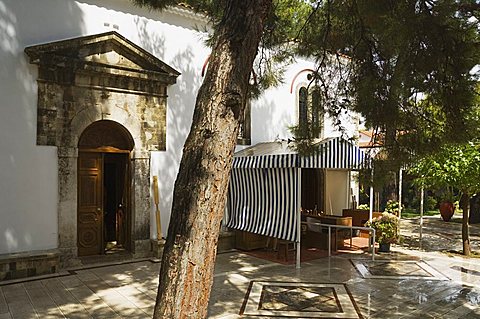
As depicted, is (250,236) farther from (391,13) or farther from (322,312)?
(391,13)

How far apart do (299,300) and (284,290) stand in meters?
0.53

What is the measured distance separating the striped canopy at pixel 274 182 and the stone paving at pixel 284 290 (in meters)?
0.88

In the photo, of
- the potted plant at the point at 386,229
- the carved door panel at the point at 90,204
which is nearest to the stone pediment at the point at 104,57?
the carved door panel at the point at 90,204

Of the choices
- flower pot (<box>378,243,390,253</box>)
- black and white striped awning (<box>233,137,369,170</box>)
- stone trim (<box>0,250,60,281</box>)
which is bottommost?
flower pot (<box>378,243,390,253</box>)

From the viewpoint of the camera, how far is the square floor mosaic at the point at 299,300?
536cm

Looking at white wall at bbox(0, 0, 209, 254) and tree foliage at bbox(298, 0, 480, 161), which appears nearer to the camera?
tree foliage at bbox(298, 0, 480, 161)

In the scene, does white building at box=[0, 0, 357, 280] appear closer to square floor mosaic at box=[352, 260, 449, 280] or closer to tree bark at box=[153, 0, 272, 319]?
square floor mosaic at box=[352, 260, 449, 280]

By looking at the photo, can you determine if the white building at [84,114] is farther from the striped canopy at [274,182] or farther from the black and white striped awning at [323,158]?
the striped canopy at [274,182]

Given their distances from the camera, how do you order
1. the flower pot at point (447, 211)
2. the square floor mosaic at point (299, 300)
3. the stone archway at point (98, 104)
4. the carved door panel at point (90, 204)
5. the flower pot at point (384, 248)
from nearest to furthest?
1. the square floor mosaic at point (299, 300)
2. the stone archway at point (98, 104)
3. the carved door panel at point (90, 204)
4. the flower pot at point (384, 248)
5. the flower pot at point (447, 211)

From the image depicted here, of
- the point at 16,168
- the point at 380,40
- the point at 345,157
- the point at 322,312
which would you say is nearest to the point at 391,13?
the point at 380,40

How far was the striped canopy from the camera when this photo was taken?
7832 millimetres

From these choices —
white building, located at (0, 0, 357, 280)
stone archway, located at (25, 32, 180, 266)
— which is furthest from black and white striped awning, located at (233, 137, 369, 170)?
stone archway, located at (25, 32, 180, 266)

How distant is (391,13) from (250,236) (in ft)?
20.8

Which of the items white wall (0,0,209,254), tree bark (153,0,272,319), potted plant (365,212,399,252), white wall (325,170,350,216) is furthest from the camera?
white wall (325,170,350,216)
